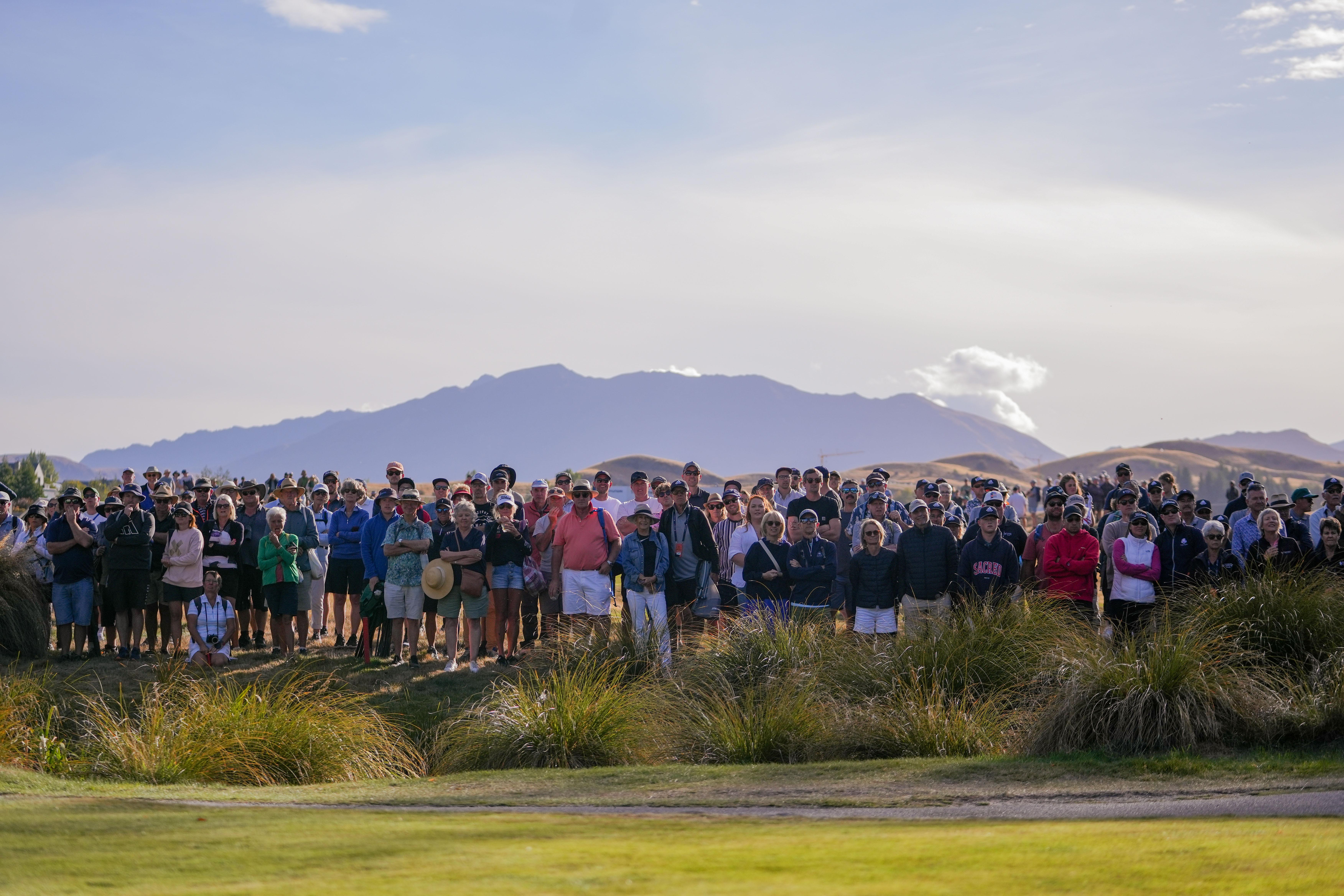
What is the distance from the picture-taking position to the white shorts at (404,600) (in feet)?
47.0

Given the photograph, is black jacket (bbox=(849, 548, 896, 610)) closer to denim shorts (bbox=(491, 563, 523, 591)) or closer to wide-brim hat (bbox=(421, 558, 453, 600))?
denim shorts (bbox=(491, 563, 523, 591))

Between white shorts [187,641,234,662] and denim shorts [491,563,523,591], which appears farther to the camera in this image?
denim shorts [491,563,523,591]

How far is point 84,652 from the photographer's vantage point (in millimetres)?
14930

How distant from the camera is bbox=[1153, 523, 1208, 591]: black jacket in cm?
1272

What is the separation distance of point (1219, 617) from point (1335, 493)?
13.2 ft

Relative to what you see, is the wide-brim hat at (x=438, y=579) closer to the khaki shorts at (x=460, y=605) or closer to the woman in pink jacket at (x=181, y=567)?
the khaki shorts at (x=460, y=605)

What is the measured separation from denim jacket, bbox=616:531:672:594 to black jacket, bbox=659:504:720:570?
0.13m

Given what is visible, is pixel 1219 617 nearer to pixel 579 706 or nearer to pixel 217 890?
pixel 579 706

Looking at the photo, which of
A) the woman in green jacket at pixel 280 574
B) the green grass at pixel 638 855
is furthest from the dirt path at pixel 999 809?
the woman in green jacket at pixel 280 574

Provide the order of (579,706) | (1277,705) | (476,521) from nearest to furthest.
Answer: (1277,705) → (579,706) → (476,521)

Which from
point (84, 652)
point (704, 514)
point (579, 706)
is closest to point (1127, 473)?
point (704, 514)

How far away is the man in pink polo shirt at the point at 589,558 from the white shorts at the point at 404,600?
184cm

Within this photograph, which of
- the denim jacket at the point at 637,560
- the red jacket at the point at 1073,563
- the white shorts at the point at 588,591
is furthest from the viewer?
the white shorts at the point at 588,591

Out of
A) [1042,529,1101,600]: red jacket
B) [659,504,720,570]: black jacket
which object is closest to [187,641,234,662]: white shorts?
[659,504,720,570]: black jacket
